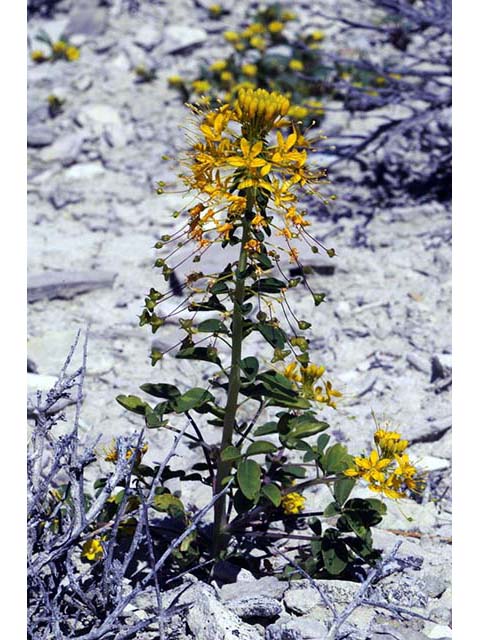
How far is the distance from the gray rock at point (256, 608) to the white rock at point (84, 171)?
3730 mm

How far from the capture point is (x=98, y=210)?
5.14 metres

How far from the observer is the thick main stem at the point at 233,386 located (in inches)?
83.4

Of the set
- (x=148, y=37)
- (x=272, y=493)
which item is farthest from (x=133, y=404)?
(x=148, y=37)

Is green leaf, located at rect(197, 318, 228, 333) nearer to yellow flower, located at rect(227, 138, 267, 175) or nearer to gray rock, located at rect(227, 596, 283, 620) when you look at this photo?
yellow flower, located at rect(227, 138, 267, 175)

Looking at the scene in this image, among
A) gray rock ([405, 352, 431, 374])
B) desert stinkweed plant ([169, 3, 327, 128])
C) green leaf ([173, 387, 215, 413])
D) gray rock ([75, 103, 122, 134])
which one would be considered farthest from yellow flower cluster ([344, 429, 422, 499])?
gray rock ([75, 103, 122, 134])

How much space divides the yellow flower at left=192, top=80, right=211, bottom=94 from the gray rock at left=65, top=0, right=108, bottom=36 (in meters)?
1.33

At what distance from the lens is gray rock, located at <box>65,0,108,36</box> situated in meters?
7.31

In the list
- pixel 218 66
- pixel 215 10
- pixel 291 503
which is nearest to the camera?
pixel 291 503

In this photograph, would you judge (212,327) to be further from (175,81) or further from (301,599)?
(175,81)

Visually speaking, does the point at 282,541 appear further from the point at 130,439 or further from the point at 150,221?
the point at 150,221

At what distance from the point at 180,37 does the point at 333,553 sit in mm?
5705

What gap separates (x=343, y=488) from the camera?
7.64 ft

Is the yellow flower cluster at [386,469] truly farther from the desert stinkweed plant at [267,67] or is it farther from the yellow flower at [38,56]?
the yellow flower at [38,56]

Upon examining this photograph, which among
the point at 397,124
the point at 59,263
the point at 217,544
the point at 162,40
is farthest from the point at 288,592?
the point at 162,40
